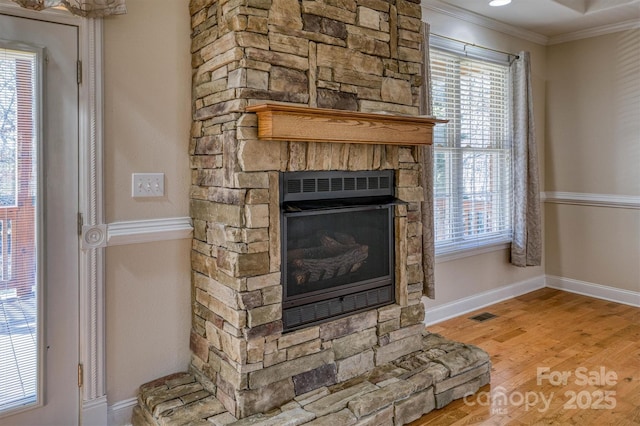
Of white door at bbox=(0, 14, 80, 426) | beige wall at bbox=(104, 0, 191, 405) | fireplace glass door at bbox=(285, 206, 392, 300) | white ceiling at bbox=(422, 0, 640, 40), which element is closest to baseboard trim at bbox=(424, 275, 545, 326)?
fireplace glass door at bbox=(285, 206, 392, 300)

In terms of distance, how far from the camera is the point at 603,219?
4375 millimetres

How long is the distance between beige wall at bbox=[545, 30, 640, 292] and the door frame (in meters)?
4.20

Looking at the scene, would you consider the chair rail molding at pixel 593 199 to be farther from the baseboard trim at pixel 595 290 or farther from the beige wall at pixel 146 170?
the beige wall at pixel 146 170

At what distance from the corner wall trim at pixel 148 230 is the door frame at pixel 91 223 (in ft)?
0.17

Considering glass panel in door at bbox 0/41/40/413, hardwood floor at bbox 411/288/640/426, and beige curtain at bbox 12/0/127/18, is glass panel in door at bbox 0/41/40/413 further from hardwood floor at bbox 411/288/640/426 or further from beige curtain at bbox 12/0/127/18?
hardwood floor at bbox 411/288/640/426

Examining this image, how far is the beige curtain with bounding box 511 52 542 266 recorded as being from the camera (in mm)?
4141

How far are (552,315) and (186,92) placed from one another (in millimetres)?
3444

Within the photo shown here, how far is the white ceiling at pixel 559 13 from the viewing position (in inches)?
141

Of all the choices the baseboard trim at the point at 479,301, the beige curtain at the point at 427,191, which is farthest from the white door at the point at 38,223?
the baseboard trim at the point at 479,301

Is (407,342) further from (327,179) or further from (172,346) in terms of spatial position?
(172,346)

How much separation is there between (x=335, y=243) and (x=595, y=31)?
11.5 feet

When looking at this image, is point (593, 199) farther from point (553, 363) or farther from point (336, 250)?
point (336, 250)

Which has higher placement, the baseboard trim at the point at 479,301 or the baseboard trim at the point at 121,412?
the baseboard trim at the point at 479,301

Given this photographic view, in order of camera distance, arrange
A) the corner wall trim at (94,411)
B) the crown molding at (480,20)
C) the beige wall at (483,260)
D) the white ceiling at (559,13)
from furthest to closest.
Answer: the beige wall at (483,260) → the white ceiling at (559,13) → the crown molding at (480,20) → the corner wall trim at (94,411)
